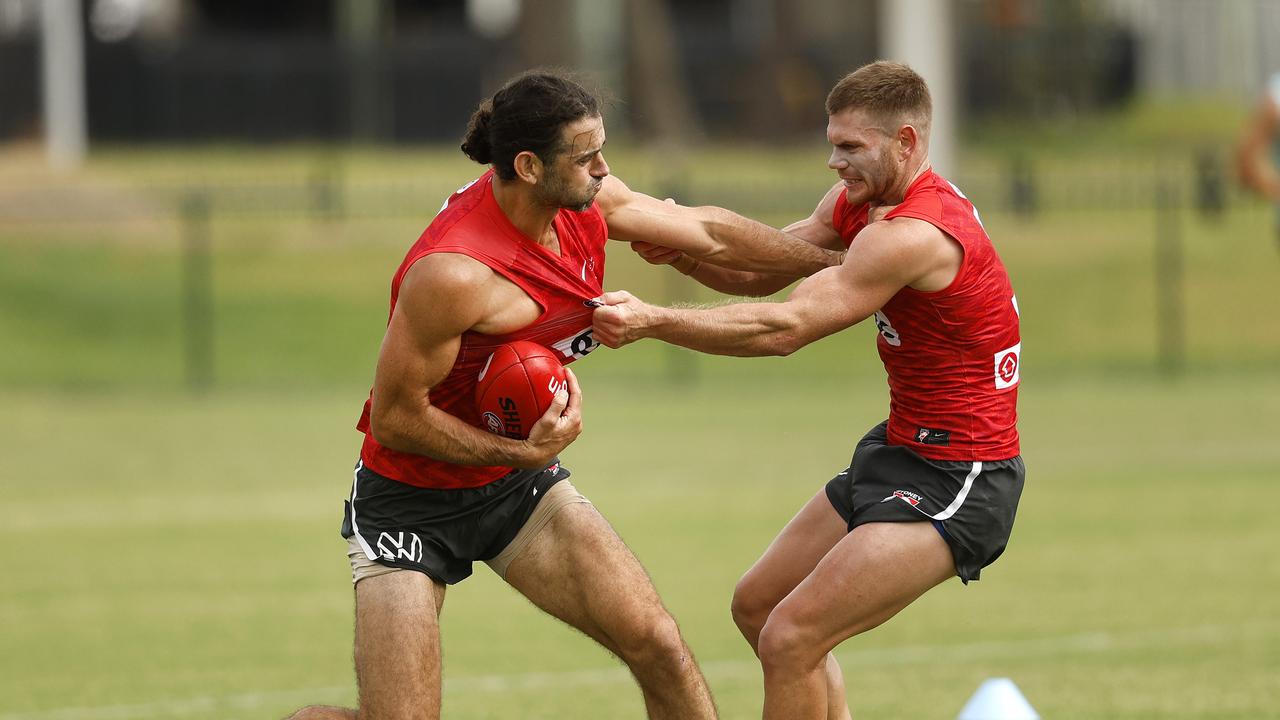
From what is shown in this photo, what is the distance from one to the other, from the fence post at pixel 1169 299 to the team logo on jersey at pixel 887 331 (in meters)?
17.4

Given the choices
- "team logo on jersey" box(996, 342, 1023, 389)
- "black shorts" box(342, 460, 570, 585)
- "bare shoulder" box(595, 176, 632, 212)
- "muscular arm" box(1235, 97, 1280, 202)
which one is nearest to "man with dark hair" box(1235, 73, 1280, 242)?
"muscular arm" box(1235, 97, 1280, 202)

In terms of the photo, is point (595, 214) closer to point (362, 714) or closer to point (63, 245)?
point (362, 714)

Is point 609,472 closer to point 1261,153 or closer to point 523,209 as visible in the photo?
point 1261,153

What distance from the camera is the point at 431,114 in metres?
36.6

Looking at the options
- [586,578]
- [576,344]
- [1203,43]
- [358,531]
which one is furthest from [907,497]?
[1203,43]

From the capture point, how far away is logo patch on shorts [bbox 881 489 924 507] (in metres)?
6.40

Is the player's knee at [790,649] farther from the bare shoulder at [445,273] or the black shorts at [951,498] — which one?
the bare shoulder at [445,273]

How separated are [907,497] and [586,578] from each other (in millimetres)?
1189

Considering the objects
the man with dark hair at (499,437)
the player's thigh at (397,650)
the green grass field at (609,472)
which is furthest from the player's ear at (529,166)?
the green grass field at (609,472)

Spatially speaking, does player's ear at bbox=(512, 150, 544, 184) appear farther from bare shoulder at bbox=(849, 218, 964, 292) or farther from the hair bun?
bare shoulder at bbox=(849, 218, 964, 292)

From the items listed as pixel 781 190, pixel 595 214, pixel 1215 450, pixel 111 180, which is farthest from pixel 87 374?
pixel 595 214

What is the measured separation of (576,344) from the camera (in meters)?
6.58

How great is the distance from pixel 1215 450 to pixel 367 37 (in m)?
23.3

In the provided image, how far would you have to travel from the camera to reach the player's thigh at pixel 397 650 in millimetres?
6188
